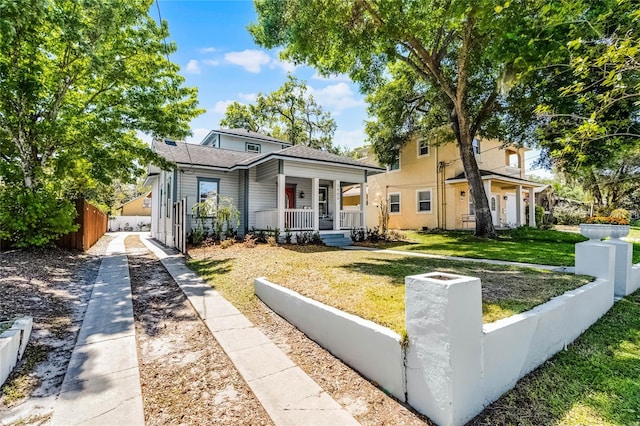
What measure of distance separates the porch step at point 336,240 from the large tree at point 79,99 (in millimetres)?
7000

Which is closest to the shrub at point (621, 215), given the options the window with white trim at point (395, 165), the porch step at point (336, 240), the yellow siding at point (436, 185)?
the porch step at point (336, 240)

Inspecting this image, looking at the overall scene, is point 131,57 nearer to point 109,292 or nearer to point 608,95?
point 109,292

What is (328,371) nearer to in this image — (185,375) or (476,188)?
(185,375)

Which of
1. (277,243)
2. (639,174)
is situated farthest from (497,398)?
(639,174)

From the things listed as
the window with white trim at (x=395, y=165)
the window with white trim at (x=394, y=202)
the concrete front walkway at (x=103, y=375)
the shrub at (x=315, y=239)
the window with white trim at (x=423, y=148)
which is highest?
the window with white trim at (x=423, y=148)

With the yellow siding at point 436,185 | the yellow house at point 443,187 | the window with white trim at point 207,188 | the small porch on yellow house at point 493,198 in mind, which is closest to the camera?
the window with white trim at point 207,188

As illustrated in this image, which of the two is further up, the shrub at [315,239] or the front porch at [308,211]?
the front porch at [308,211]

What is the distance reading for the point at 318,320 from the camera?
12.1ft

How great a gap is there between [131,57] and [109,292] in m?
8.25

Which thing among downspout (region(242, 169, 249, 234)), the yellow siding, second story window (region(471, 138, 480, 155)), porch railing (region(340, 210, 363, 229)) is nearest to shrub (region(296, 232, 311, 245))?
porch railing (region(340, 210, 363, 229))

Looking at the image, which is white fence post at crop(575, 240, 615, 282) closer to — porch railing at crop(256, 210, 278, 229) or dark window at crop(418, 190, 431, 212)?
porch railing at crop(256, 210, 278, 229)

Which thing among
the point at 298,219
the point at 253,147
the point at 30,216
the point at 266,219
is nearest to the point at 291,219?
the point at 298,219

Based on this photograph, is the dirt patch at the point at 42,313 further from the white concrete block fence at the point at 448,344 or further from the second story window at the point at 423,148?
the second story window at the point at 423,148

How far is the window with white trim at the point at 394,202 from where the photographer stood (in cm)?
2136
